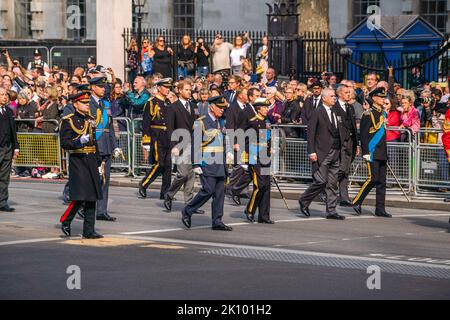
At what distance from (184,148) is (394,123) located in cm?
453

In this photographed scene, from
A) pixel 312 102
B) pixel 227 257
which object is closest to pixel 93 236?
pixel 227 257

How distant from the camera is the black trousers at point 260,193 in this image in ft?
59.3

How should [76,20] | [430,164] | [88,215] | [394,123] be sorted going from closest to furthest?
[88,215] → [430,164] → [394,123] → [76,20]

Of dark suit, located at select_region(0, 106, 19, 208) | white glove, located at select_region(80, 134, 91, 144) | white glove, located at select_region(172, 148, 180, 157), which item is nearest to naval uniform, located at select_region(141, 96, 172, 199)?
white glove, located at select_region(172, 148, 180, 157)

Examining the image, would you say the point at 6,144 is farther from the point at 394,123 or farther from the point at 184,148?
the point at 394,123

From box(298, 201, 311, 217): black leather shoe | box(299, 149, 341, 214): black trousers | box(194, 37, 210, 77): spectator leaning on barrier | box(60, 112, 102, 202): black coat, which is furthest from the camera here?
box(194, 37, 210, 77): spectator leaning on barrier

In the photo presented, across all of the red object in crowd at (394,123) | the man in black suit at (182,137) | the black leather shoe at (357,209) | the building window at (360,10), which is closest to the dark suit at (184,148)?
the man in black suit at (182,137)

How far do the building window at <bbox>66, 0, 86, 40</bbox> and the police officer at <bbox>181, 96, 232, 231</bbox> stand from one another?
1078 inches

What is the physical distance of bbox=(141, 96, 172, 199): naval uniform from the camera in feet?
68.8

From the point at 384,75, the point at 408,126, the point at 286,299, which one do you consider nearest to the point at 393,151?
the point at 408,126

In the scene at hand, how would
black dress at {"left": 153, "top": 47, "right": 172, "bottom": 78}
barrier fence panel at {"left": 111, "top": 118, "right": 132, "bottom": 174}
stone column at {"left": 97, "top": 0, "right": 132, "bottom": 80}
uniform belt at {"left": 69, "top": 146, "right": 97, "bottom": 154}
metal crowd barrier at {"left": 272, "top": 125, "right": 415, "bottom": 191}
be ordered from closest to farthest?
uniform belt at {"left": 69, "top": 146, "right": 97, "bottom": 154}, metal crowd barrier at {"left": 272, "top": 125, "right": 415, "bottom": 191}, barrier fence panel at {"left": 111, "top": 118, "right": 132, "bottom": 174}, black dress at {"left": 153, "top": 47, "right": 172, "bottom": 78}, stone column at {"left": 97, "top": 0, "right": 132, "bottom": 80}

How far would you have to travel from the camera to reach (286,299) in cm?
1170

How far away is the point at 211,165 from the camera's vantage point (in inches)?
679

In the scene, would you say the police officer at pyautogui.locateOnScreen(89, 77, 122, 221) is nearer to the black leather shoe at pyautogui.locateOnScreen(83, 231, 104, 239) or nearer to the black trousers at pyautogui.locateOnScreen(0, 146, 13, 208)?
the black leather shoe at pyautogui.locateOnScreen(83, 231, 104, 239)
